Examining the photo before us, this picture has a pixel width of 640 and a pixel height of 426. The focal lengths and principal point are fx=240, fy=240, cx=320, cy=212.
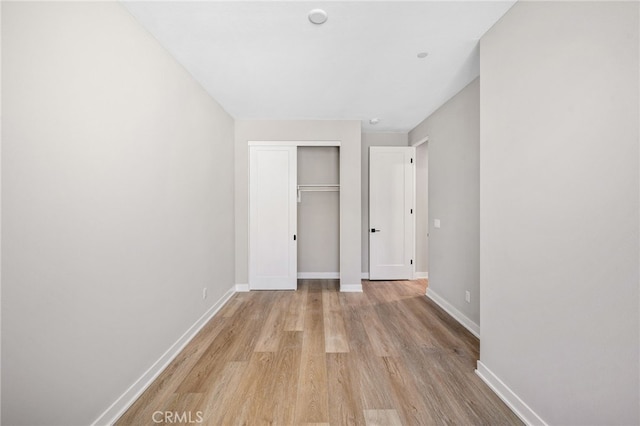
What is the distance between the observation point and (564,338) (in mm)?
1270

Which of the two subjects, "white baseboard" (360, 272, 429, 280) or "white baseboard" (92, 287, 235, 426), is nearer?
"white baseboard" (92, 287, 235, 426)

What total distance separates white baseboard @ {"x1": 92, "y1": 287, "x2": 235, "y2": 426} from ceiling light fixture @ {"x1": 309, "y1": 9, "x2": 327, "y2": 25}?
2.82 metres

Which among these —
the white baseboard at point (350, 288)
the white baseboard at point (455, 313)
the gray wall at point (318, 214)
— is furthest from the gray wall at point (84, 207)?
the white baseboard at point (455, 313)

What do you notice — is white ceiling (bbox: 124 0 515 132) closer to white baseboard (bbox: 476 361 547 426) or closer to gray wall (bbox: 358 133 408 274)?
gray wall (bbox: 358 133 408 274)

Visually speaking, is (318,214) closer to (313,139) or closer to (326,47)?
(313,139)

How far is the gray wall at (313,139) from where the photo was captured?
374 cm

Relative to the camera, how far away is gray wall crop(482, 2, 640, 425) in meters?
1.03

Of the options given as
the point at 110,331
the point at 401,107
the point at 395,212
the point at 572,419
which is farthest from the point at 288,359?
the point at 401,107

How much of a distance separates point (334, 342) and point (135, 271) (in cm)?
181

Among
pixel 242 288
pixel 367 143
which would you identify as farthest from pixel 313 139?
pixel 242 288

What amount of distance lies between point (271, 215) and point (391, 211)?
2.09 metres

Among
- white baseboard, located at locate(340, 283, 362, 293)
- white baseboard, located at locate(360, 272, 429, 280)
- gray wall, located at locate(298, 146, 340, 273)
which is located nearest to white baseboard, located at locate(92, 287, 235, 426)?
white baseboard, located at locate(340, 283, 362, 293)

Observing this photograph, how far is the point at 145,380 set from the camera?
69.4 inches

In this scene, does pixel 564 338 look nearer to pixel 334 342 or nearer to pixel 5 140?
pixel 334 342
